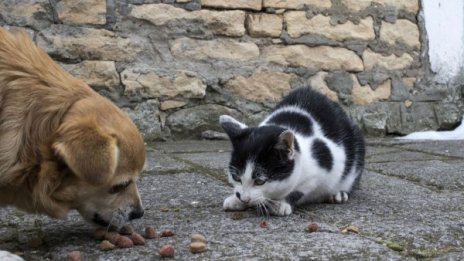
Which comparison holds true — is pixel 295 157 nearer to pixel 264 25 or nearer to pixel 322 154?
pixel 322 154

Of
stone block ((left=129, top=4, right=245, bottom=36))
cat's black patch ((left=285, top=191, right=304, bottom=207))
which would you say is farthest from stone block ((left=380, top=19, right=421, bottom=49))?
cat's black patch ((left=285, top=191, right=304, bottom=207))

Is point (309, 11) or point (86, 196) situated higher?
point (309, 11)

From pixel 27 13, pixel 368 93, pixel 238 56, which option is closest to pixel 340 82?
pixel 368 93

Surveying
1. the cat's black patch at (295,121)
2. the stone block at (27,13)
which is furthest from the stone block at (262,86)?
the cat's black patch at (295,121)

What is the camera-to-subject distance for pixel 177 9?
16.2ft

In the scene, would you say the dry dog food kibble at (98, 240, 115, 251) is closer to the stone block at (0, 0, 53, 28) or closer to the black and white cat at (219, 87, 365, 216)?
the black and white cat at (219, 87, 365, 216)

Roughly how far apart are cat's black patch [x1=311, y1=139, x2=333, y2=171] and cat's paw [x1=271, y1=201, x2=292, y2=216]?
0.33 meters

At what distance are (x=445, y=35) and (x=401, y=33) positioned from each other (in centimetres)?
58

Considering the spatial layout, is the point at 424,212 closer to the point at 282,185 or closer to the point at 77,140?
the point at 282,185

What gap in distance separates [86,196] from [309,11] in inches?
151

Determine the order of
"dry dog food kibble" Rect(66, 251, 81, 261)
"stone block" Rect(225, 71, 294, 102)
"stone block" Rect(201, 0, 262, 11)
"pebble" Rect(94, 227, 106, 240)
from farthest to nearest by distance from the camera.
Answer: "stone block" Rect(225, 71, 294, 102), "stone block" Rect(201, 0, 262, 11), "pebble" Rect(94, 227, 106, 240), "dry dog food kibble" Rect(66, 251, 81, 261)

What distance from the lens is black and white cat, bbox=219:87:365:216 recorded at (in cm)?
255

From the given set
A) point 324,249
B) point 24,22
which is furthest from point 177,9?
point 324,249

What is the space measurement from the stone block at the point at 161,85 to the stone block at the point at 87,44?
171mm
